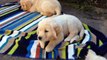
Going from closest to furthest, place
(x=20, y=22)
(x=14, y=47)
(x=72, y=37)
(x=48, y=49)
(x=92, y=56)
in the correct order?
1. (x=92, y=56)
2. (x=48, y=49)
3. (x=14, y=47)
4. (x=72, y=37)
5. (x=20, y=22)

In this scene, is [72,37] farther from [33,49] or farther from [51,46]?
[33,49]

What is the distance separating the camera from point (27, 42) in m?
3.57

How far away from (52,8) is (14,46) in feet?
4.87

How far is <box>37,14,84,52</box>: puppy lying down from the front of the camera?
126 inches

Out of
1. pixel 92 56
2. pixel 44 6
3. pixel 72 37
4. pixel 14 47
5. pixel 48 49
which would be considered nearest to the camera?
pixel 92 56

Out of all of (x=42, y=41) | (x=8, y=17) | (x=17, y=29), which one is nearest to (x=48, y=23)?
(x=42, y=41)

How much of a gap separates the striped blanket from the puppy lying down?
0.30 feet

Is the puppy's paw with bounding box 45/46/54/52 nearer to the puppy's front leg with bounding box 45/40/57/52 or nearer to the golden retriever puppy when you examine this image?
the puppy's front leg with bounding box 45/40/57/52

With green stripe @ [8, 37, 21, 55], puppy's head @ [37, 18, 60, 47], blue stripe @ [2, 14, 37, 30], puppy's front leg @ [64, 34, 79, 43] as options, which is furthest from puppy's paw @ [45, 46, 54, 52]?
blue stripe @ [2, 14, 37, 30]

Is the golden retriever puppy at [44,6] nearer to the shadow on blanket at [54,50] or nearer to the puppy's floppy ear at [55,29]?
the shadow on blanket at [54,50]

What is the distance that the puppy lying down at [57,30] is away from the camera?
3213mm

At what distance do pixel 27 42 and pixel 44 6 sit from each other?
143 centimetres

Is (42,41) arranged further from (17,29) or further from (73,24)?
(17,29)

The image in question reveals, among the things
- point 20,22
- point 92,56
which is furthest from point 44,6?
point 92,56
